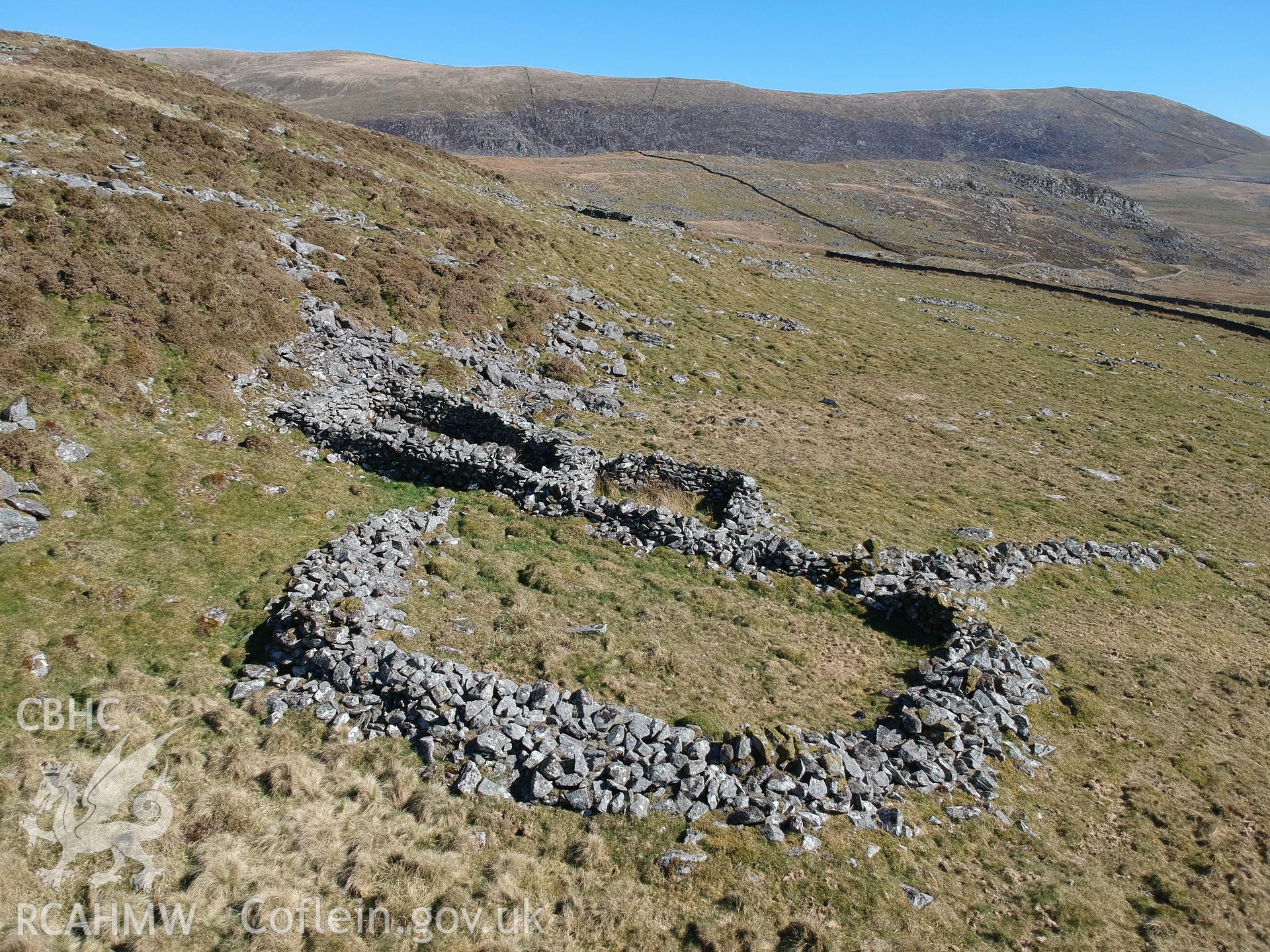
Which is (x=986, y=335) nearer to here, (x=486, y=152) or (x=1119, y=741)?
(x=1119, y=741)

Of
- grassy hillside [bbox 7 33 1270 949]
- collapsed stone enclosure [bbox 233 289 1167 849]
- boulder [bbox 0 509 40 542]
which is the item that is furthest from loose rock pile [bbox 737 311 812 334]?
boulder [bbox 0 509 40 542]

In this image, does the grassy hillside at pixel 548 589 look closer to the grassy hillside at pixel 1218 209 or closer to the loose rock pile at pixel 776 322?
the loose rock pile at pixel 776 322

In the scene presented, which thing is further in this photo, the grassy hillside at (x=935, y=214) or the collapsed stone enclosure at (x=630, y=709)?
the grassy hillside at (x=935, y=214)

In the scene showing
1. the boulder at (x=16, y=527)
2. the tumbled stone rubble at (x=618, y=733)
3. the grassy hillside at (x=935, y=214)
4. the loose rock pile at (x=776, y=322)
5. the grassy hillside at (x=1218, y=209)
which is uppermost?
the grassy hillside at (x=1218, y=209)

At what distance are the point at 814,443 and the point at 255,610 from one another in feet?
72.2

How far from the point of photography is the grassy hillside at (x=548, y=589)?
948 cm

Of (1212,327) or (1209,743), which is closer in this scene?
(1209,743)

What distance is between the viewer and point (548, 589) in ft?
54.8

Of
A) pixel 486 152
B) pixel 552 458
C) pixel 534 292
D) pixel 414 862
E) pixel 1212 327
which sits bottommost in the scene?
pixel 414 862

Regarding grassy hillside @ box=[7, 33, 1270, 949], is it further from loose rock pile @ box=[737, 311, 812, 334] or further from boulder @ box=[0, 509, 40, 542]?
loose rock pile @ box=[737, 311, 812, 334]

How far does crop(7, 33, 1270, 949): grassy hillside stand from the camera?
9.48 m

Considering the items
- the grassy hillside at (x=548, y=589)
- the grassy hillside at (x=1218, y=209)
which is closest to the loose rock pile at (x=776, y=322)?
the grassy hillside at (x=548, y=589)

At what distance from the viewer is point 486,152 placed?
168 meters

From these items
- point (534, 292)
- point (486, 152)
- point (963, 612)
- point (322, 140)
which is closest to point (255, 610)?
point (963, 612)
